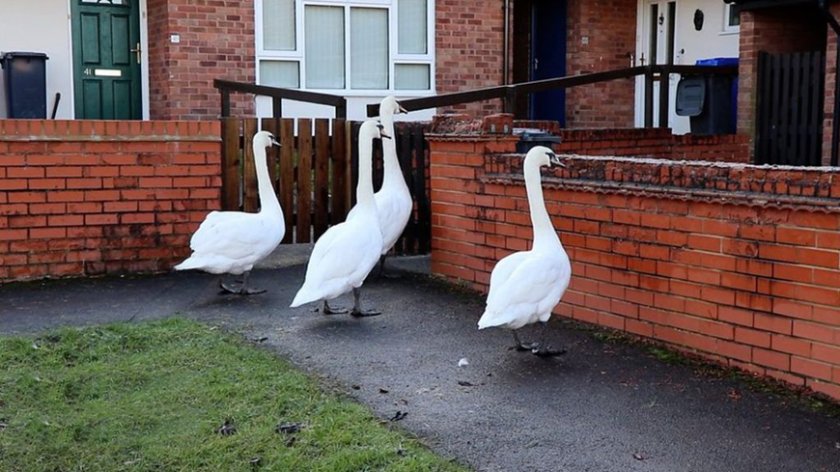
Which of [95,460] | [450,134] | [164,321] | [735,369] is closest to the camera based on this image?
[95,460]

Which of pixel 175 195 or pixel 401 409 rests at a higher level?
pixel 175 195

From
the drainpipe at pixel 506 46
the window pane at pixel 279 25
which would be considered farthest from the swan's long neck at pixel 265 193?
the drainpipe at pixel 506 46

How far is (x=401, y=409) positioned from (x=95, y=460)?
149 centimetres

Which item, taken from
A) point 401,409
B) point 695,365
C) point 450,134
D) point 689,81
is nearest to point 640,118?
point 689,81

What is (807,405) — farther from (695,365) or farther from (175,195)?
(175,195)

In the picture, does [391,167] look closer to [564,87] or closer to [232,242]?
[232,242]

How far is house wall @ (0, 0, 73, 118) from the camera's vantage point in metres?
14.1

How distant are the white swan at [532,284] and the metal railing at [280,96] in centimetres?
434

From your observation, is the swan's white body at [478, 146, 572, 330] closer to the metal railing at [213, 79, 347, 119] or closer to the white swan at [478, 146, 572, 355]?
the white swan at [478, 146, 572, 355]

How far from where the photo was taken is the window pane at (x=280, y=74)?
15094mm

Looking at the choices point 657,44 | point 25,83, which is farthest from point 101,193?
point 657,44

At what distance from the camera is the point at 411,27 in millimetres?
16078

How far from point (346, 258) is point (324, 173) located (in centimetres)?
311

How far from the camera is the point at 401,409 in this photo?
5.47 meters
